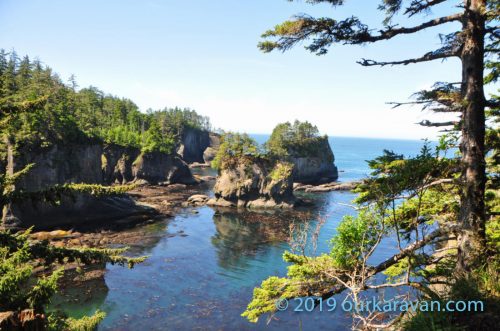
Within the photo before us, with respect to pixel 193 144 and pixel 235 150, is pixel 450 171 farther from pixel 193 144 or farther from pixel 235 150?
pixel 193 144

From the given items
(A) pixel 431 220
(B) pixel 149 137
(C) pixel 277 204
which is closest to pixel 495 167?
(A) pixel 431 220

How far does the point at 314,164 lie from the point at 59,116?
68150 mm

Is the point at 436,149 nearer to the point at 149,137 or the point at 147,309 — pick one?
the point at 147,309

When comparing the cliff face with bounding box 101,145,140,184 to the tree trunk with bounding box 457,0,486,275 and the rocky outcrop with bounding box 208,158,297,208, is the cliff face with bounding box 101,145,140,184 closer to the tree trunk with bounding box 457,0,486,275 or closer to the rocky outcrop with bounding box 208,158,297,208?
the rocky outcrop with bounding box 208,158,297,208

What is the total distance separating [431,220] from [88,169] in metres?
56.9

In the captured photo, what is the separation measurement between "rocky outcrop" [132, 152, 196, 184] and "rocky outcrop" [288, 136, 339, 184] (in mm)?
30053

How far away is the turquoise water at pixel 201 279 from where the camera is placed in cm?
2423

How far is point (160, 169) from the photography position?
86.2 metres

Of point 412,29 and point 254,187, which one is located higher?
point 412,29

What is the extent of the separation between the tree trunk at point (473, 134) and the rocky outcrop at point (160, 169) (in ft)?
268

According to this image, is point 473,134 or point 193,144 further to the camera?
point 193,144

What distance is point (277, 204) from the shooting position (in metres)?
63.7

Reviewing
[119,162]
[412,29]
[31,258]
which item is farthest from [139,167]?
[412,29]

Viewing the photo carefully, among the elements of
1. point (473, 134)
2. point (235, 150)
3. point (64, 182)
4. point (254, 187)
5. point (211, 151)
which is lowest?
point (254, 187)
